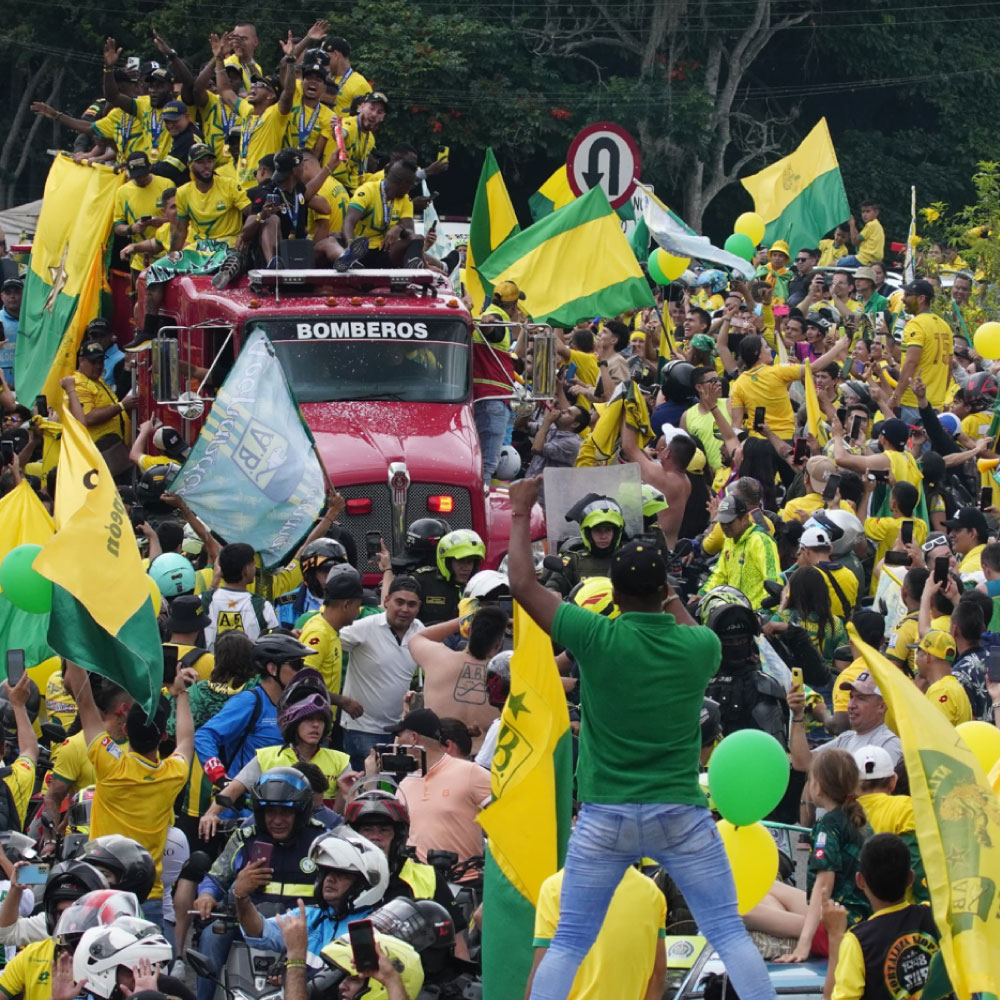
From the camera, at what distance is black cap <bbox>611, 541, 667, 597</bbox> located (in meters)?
6.30

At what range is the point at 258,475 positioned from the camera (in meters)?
11.8

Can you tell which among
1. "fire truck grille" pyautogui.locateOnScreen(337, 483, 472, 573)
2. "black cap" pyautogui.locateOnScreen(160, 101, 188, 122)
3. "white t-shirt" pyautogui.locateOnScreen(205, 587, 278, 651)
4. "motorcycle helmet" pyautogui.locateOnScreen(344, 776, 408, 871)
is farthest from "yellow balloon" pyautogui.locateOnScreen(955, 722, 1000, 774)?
"black cap" pyautogui.locateOnScreen(160, 101, 188, 122)

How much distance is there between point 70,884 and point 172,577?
417 centimetres

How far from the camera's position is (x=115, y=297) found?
1753 cm

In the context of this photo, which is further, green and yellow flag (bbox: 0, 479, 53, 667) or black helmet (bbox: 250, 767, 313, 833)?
green and yellow flag (bbox: 0, 479, 53, 667)

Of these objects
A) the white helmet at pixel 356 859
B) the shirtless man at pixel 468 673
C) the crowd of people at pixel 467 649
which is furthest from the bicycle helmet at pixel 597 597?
the white helmet at pixel 356 859

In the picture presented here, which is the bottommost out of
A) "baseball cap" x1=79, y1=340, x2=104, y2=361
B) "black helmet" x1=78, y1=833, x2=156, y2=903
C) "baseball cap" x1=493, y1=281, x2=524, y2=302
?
"black helmet" x1=78, y1=833, x2=156, y2=903

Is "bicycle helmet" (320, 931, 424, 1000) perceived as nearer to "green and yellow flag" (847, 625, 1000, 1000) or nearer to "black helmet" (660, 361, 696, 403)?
"green and yellow flag" (847, 625, 1000, 1000)

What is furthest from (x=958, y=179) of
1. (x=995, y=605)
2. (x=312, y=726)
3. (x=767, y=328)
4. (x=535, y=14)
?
(x=312, y=726)

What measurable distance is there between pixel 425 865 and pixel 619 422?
7.11m

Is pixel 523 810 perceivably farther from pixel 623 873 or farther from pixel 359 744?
pixel 359 744

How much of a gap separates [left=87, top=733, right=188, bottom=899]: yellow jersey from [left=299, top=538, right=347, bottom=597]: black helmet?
2900mm

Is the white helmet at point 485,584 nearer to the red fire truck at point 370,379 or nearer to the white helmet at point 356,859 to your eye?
the red fire truck at point 370,379

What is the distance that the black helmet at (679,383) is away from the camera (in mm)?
15867
